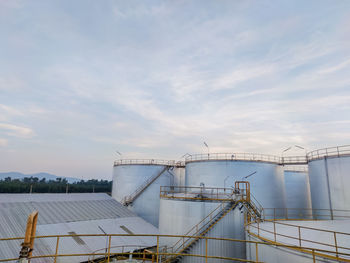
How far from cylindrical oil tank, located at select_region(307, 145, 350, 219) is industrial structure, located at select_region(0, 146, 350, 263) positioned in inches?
3.5

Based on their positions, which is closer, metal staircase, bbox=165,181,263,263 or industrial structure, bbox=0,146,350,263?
industrial structure, bbox=0,146,350,263

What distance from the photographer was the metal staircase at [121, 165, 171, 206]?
3266cm

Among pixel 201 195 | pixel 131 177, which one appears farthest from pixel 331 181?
pixel 131 177

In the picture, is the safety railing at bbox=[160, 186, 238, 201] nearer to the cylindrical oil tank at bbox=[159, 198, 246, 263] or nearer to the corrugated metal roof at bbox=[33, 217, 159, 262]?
the cylindrical oil tank at bbox=[159, 198, 246, 263]

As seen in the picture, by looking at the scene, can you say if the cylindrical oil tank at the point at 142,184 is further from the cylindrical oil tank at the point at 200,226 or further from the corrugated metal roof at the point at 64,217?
the cylindrical oil tank at the point at 200,226

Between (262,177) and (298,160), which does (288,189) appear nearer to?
(298,160)

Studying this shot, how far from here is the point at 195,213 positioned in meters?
16.9

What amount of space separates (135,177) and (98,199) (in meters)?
6.66

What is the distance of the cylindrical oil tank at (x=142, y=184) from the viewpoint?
3189cm

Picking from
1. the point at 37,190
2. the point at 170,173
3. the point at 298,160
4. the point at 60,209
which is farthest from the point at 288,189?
the point at 37,190

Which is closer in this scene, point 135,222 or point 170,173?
point 135,222

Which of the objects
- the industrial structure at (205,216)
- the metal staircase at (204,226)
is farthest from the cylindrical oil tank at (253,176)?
the metal staircase at (204,226)

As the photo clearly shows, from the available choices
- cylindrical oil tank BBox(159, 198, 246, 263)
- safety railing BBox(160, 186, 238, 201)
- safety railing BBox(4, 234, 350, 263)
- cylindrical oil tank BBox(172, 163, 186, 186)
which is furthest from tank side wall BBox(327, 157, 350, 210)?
cylindrical oil tank BBox(172, 163, 186, 186)

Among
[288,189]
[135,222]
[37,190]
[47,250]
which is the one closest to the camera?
[47,250]
